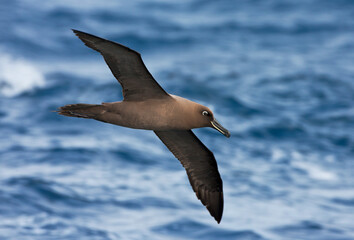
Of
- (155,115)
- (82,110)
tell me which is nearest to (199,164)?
(155,115)

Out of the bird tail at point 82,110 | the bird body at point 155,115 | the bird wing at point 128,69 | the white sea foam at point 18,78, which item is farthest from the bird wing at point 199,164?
the white sea foam at point 18,78

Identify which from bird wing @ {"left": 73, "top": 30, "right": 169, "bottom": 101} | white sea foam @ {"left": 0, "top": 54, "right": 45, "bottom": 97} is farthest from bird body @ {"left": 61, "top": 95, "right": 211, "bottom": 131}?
white sea foam @ {"left": 0, "top": 54, "right": 45, "bottom": 97}

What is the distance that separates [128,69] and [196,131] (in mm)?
21105

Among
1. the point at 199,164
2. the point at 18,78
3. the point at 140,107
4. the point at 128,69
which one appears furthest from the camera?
the point at 18,78

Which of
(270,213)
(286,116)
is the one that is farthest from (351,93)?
(270,213)

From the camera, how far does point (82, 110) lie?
1041 centimetres

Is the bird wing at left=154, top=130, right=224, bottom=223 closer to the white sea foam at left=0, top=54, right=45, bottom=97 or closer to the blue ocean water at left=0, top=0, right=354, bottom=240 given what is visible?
the blue ocean water at left=0, top=0, right=354, bottom=240

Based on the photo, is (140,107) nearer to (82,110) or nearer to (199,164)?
(82,110)

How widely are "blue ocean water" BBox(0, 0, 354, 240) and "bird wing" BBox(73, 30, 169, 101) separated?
1291cm

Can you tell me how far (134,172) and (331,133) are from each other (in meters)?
10.9

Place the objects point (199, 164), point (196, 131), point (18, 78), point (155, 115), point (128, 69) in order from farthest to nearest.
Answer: point (18, 78) < point (196, 131) < point (199, 164) < point (155, 115) < point (128, 69)

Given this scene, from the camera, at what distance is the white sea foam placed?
114ft

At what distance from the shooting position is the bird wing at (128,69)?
985 centimetres

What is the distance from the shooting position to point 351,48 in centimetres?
4053
